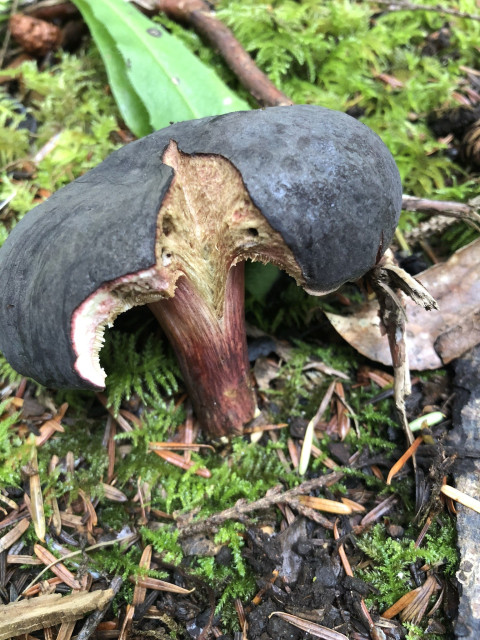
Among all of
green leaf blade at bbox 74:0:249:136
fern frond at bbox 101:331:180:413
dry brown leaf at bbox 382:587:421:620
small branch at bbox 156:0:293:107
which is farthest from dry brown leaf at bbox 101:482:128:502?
small branch at bbox 156:0:293:107

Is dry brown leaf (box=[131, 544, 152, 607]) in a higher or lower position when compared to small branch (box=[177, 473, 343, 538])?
higher

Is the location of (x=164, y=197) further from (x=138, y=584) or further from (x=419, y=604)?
(x=419, y=604)

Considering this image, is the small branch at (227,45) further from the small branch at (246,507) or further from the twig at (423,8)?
the small branch at (246,507)

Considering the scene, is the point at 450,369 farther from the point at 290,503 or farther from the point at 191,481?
the point at 191,481

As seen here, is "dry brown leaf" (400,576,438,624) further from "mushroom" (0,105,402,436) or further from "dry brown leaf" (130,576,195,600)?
"mushroom" (0,105,402,436)

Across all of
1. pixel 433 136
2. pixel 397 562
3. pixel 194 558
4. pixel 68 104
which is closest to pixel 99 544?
pixel 194 558

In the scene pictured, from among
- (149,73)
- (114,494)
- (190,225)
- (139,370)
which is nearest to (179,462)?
(114,494)

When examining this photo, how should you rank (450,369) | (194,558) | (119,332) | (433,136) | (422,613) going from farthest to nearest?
1. (433,136)
2. (119,332)
3. (450,369)
4. (194,558)
5. (422,613)
